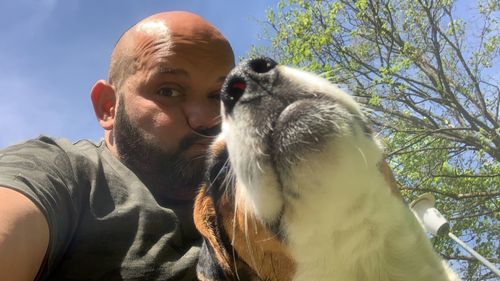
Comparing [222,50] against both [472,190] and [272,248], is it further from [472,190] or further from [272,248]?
[472,190]

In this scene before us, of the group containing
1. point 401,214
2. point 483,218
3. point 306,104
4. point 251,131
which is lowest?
point 483,218

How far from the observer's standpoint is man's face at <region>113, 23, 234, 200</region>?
364 cm

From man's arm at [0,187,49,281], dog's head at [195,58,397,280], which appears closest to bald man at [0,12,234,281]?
man's arm at [0,187,49,281]

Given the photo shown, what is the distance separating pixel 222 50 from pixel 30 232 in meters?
2.24

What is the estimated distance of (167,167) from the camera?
11.9 ft

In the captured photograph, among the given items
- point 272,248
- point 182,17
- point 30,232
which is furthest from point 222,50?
point 30,232

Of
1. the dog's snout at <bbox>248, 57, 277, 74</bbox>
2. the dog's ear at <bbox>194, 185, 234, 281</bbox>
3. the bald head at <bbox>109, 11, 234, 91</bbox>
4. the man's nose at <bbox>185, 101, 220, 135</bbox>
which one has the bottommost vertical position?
the dog's ear at <bbox>194, 185, 234, 281</bbox>

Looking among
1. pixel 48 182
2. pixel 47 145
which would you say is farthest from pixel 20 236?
pixel 47 145

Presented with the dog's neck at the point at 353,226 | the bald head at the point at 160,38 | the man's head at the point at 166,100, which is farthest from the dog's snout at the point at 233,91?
the bald head at the point at 160,38

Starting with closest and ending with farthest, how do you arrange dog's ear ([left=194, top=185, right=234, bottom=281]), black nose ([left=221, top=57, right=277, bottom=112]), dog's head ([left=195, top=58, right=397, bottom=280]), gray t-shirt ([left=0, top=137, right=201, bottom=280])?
dog's head ([left=195, top=58, right=397, bottom=280]) → black nose ([left=221, top=57, right=277, bottom=112]) → gray t-shirt ([left=0, top=137, right=201, bottom=280]) → dog's ear ([left=194, top=185, right=234, bottom=281])

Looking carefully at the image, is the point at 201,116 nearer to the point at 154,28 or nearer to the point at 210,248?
the point at 154,28

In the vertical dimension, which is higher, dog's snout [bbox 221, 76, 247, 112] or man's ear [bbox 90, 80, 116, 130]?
dog's snout [bbox 221, 76, 247, 112]

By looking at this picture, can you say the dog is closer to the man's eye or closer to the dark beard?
the dark beard

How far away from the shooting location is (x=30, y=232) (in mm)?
2416
